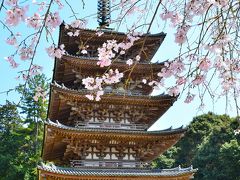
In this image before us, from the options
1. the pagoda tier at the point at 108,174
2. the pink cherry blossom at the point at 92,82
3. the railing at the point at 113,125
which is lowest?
the pagoda tier at the point at 108,174

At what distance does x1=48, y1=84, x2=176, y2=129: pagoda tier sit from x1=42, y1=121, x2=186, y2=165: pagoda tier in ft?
2.46

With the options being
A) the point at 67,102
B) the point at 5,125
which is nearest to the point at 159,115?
the point at 67,102

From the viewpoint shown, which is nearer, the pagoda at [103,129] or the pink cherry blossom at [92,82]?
the pink cherry blossom at [92,82]

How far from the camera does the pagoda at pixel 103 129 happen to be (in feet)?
37.2

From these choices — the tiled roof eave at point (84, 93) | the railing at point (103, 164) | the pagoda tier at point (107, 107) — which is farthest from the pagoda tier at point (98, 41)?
the railing at point (103, 164)

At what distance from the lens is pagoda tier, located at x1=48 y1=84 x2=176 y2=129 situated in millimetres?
12281

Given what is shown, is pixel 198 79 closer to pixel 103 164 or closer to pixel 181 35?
pixel 181 35

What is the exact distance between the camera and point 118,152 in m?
12.1

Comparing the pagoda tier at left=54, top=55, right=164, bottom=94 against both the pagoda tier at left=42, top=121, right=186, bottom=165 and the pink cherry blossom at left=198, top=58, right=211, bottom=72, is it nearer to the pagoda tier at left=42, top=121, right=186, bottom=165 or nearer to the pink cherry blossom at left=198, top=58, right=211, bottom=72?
the pagoda tier at left=42, top=121, right=186, bottom=165

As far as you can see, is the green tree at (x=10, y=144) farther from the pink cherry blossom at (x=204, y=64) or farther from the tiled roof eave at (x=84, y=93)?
the pink cherry blossom at (x=204, y=64)

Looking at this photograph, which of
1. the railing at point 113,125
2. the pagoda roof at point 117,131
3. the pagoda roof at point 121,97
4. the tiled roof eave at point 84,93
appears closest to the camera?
the pagoda roof at point 117,131

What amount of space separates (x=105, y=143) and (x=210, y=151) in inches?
821

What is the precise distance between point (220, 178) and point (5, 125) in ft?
67.3

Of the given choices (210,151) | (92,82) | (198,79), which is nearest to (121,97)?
(92,82)
